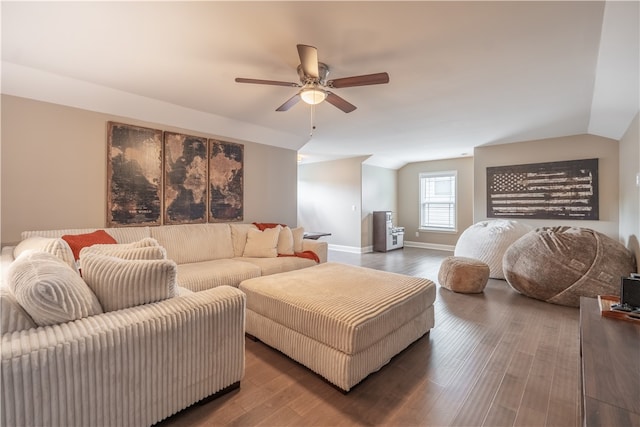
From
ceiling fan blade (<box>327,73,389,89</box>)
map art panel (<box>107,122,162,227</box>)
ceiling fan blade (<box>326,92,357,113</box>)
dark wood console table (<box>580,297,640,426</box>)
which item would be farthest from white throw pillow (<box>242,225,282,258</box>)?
dark wood console table (<box>580,297,640,426</box>)

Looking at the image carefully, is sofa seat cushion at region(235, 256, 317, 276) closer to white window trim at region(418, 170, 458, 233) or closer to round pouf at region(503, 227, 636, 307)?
round pouf at region(503, 227, 636, 307)

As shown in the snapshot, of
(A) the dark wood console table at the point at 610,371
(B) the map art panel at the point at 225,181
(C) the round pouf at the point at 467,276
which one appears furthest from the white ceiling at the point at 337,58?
(C) the round pouf at the point at 467,276

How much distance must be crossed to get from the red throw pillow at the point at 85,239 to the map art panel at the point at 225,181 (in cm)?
135

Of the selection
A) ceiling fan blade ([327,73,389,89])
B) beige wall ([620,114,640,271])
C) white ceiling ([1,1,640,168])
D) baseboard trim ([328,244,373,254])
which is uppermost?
white ceiling ([1,1,640,168])

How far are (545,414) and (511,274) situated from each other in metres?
2.51

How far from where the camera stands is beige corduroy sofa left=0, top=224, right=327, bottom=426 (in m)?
1.09

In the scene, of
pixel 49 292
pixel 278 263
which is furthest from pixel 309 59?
pixel 278 263

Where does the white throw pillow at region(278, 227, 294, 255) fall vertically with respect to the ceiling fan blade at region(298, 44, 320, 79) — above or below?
below

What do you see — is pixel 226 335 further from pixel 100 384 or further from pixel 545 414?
pixel 545 414

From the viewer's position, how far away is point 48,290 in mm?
1188

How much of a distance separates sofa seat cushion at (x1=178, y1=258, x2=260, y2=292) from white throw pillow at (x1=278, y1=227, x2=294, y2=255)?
27.7 inches

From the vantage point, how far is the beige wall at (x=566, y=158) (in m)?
4.39

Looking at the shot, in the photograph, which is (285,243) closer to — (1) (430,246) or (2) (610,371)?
(2) (610,371)

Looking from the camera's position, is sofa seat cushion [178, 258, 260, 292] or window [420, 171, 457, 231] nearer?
sofa seat cushion [178, 258, 260, 292]
